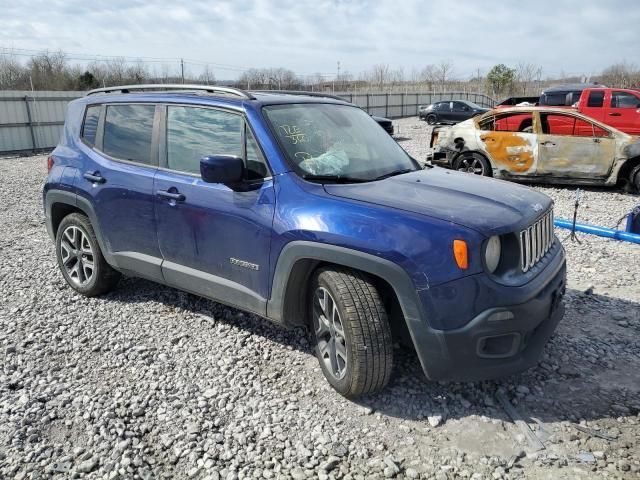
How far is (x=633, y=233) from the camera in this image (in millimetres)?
6195

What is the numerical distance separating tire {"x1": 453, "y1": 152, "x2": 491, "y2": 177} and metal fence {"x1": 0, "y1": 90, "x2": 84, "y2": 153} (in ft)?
45.3

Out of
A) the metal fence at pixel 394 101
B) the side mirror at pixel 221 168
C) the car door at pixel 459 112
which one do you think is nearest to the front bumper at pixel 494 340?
the side mirror at pixel 221 168

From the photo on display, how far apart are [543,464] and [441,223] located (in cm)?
133

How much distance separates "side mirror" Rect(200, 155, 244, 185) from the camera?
10.1 feet

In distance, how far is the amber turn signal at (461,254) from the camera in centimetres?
260

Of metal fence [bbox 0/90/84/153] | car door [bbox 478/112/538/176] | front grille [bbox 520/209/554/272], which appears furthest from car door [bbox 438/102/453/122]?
front grille [bbox 520/209/554/272]

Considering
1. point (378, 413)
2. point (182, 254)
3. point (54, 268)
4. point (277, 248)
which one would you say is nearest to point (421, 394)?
point (378, 413)

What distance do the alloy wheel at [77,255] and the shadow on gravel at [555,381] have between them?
1241 mm

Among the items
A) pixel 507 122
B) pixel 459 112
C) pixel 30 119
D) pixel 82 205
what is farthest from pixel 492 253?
pixel 459 112

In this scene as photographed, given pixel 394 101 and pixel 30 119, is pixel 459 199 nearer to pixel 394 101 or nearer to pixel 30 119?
pixel 30 119

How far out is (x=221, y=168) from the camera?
307 cm

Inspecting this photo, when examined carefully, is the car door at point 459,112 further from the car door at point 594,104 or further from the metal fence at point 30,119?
the metal fence at point 30,119

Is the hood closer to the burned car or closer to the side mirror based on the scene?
the side mirror

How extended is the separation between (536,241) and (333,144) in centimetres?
148
